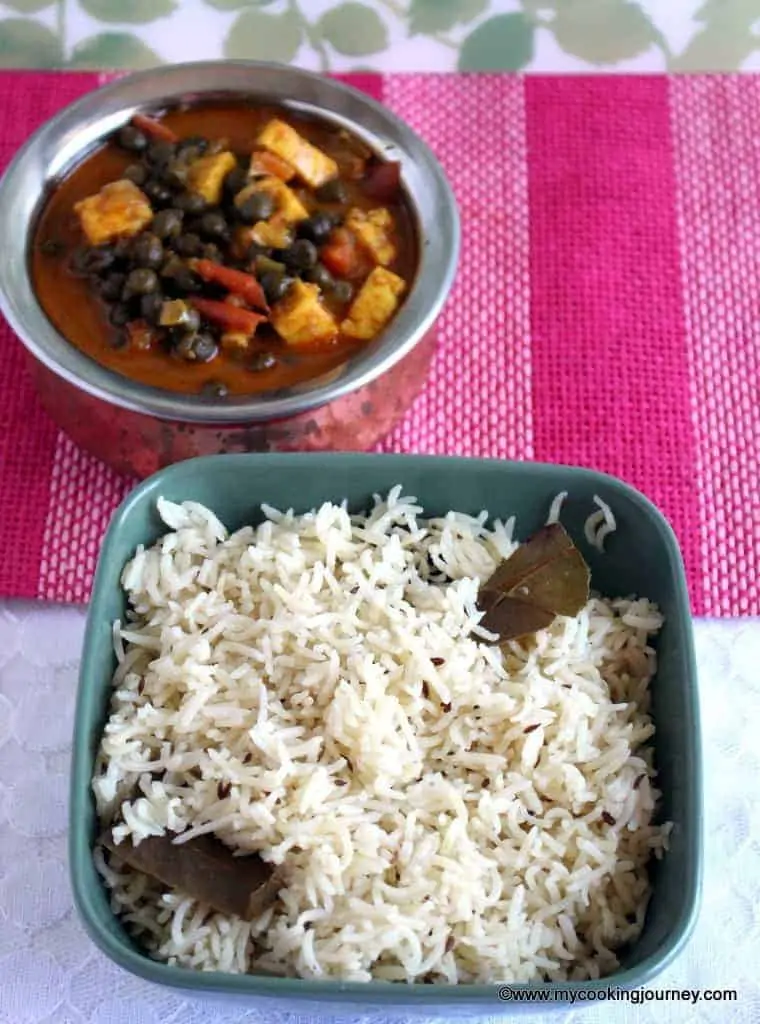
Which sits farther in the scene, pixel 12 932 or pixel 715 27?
pixel 715 27

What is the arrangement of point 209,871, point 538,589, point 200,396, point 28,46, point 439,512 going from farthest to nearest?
point 28,46 < point 200,396 < point 439,512 < point 538,589 < point 209,871

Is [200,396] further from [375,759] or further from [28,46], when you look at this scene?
[28,46]

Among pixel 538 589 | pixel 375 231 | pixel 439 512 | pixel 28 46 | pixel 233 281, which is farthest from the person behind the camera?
pixel 28 46

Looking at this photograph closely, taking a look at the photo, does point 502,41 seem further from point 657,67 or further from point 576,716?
point 576,716

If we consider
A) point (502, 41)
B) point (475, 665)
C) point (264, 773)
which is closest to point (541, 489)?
point (475, 665)

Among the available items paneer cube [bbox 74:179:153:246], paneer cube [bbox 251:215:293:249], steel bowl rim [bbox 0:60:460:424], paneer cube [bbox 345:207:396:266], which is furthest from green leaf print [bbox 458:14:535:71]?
paneer cube [bbox 74:179:153:246]

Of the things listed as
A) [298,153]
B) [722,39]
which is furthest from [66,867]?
[722,39]

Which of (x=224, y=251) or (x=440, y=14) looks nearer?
(x=224, y=251)
